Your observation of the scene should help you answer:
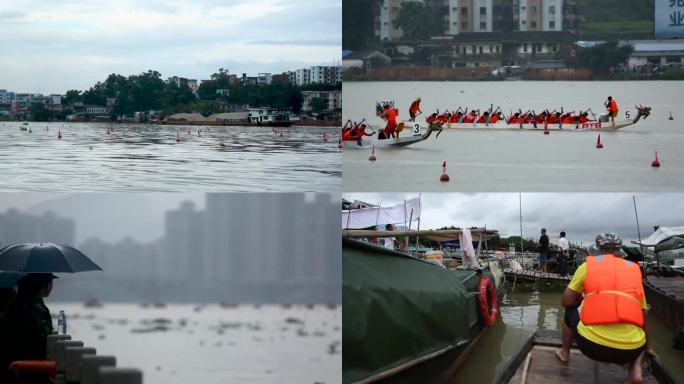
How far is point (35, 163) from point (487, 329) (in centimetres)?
614

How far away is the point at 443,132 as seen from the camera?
286 inches

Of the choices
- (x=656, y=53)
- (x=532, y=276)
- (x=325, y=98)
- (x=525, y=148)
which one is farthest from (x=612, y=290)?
(x=656, y=53)

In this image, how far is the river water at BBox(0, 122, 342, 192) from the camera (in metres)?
7.70

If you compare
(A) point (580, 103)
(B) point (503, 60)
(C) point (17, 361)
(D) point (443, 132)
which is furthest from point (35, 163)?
(C) point (17, 361)

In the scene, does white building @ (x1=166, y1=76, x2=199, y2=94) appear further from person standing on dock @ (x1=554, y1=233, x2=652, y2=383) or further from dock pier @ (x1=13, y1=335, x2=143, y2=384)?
person standing on dock @ (x1=554, y1=233, x2=652, y2=383)

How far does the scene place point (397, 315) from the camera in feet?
10.6

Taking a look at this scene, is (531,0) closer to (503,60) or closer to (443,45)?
(503,60)

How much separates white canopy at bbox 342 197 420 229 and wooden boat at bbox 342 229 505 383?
0.67 metres

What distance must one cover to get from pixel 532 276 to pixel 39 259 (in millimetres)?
2479

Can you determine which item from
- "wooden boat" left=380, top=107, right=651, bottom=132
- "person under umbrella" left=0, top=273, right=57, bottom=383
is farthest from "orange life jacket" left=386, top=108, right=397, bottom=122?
"person under umbrella" left=0, top=273, right=57, bottom=383

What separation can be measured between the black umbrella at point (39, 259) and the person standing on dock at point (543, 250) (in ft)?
7.27

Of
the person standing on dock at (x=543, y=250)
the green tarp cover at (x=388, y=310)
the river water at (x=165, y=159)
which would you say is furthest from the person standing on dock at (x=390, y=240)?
the river water at (x=165, y=159)

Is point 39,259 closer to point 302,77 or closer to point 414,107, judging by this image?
point 302,77

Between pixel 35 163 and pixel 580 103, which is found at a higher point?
pixel 580 103
